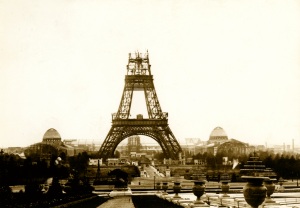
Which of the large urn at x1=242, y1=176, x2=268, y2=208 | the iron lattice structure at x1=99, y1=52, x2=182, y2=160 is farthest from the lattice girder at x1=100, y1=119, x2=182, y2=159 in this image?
the large urn at x1=242, y1=176, x2=268, y2=208

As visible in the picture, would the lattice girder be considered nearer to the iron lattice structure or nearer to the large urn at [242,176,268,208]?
the iron lattice structure

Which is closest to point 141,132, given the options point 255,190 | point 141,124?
point 141,124

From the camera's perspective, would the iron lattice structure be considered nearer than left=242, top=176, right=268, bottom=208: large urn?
No

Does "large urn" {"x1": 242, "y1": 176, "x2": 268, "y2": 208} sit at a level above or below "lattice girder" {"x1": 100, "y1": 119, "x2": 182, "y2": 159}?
below

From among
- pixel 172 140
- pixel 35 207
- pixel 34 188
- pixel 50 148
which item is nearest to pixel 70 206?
pixel 34 188

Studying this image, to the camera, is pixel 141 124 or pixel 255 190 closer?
pixel 255 190

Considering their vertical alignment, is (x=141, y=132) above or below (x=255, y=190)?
above

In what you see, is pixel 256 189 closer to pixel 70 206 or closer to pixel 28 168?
pixel 70 206

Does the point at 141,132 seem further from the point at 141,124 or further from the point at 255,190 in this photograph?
Result: the point at 255,190
